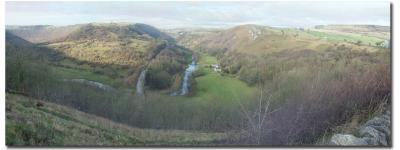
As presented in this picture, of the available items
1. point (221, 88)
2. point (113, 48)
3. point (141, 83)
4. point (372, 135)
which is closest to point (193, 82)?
point (221, 88)

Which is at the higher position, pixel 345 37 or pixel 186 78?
pixel 345 37

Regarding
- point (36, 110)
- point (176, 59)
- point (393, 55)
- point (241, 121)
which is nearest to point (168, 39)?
point (176, 59)

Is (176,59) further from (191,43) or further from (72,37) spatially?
(72,37)

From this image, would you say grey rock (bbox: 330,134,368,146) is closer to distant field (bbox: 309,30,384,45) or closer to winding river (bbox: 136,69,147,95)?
distant field (bbox: 309,30,384,45)

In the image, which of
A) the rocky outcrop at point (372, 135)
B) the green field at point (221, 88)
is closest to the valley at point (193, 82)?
the green field at point (221, 88)

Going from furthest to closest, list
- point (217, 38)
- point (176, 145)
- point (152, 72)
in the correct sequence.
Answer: point (217, 38) → point (152, 72) → point (176, 145)

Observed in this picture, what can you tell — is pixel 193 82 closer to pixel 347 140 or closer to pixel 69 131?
pixel 69 131
